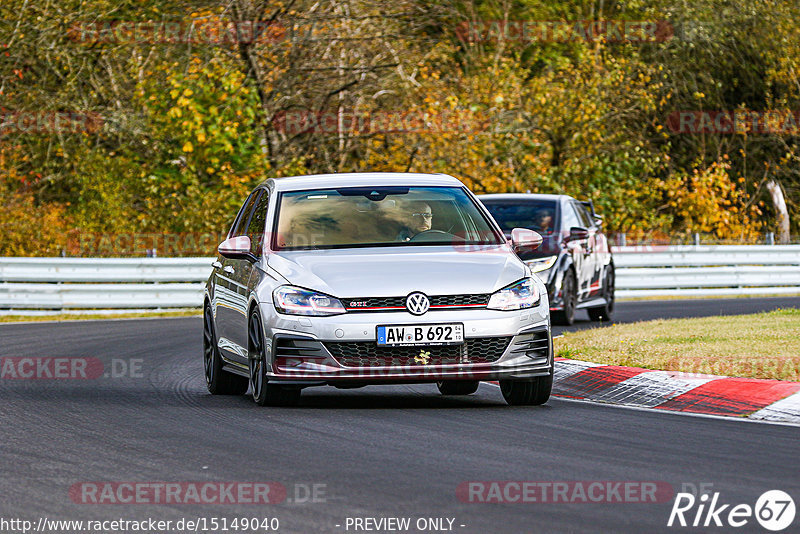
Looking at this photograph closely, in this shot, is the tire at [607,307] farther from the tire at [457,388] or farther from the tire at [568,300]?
the tire at [457,388]

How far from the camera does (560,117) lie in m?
36.8

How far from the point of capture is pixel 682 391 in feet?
35.4

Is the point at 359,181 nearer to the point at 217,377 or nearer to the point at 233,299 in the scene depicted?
the point at 233,299

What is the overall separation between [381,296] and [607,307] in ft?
39.4

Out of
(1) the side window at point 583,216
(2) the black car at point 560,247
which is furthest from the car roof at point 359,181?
(1) the side window at point 583,216

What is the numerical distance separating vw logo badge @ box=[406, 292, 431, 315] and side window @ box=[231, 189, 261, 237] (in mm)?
2795

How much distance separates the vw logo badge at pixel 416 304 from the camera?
9930mm

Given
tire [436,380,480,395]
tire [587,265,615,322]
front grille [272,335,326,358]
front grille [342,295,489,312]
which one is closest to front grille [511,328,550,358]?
front grille [342,295,489,312]

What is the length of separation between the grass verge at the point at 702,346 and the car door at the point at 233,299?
310 cm

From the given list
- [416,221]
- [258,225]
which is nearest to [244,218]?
[258,225]

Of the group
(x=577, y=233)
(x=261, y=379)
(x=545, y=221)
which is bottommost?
(x=261, y=379)

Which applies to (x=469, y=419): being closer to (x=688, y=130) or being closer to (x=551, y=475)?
(x=551, y=475)

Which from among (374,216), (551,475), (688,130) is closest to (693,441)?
(551,475)

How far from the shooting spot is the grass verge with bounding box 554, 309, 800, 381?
454 inches
